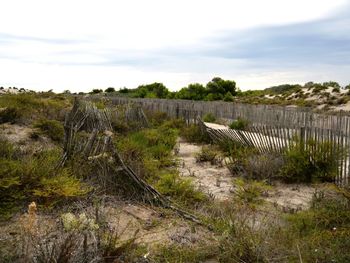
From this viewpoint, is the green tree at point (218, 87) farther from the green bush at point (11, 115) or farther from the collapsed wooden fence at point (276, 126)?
the green bush at point (11, 115)

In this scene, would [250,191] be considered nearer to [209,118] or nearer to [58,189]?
[58,189]

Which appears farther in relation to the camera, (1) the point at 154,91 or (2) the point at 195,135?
(1) the point at 154,91

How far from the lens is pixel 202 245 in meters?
4.53

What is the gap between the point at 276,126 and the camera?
32.2ft

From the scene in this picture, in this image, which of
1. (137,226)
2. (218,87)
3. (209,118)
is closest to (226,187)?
(137,226)

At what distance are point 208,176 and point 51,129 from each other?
17.8 feet

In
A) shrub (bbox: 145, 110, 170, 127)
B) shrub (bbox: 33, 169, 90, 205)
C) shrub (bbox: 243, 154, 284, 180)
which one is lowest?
shrub (bbox: 243, 154, 284, 180)

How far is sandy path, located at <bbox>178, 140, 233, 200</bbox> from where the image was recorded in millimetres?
7428

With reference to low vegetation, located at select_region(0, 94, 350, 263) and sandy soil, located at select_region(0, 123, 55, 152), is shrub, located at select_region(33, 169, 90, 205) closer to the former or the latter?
low vegetation, located at select_region(0, 94, 350, 263)

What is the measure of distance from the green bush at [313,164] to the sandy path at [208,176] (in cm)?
113

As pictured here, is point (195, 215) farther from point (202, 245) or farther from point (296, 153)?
point (296, 153)

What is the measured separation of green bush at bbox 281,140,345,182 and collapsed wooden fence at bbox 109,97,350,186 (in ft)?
0.23

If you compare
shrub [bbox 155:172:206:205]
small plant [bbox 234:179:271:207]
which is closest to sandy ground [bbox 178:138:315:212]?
small plant [bbox 234:179:271:207]

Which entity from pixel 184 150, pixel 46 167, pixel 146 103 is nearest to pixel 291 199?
pixel 46 167
